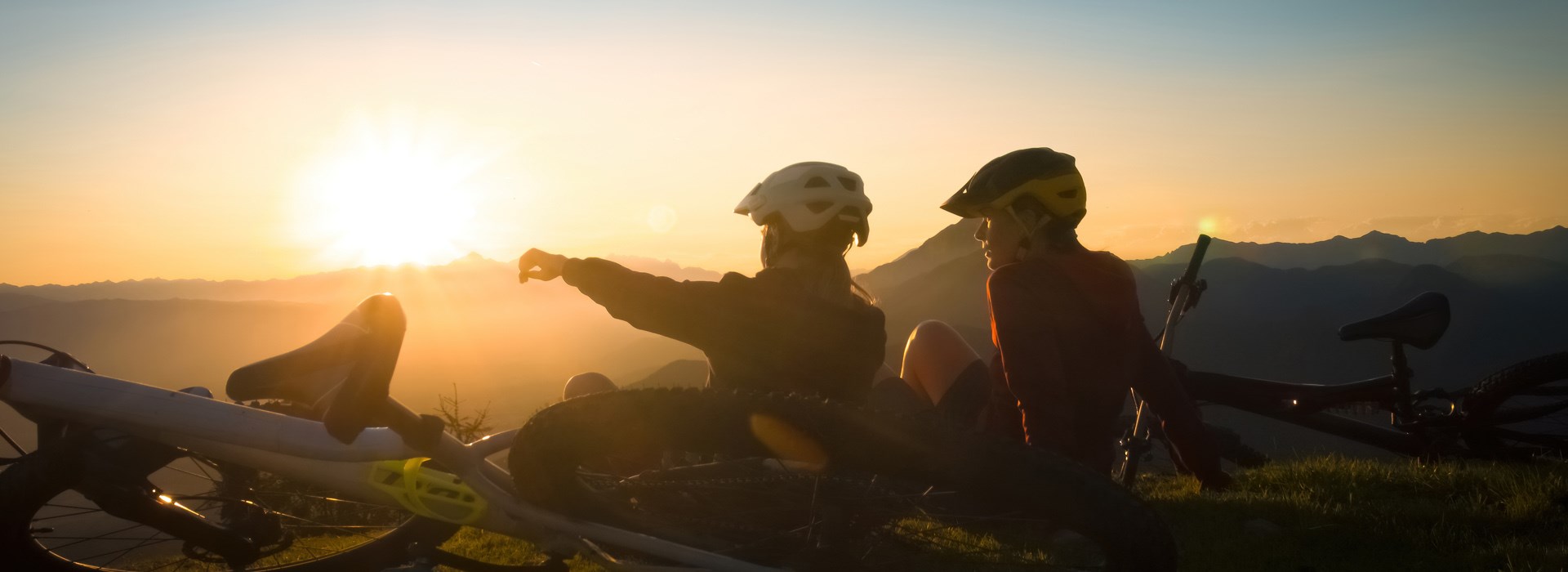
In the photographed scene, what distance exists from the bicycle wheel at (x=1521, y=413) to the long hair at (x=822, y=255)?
4.24 metres

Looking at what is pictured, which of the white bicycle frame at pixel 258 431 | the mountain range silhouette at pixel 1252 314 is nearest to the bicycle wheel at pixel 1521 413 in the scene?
the white bicycle frame at pixel 258 431

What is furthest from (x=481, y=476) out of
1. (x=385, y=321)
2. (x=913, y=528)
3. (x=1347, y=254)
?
(x=1347, y=254)

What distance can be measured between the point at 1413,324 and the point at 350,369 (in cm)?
600

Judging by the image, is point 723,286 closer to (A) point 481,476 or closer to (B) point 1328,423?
(A) point 481,476

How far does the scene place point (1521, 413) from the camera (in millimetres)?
5332

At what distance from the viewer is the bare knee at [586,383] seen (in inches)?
155

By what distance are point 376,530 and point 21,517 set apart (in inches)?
58.4

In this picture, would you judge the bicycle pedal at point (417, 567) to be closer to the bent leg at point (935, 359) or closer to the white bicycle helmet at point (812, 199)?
the white bicycle helmet at point (812, 199)

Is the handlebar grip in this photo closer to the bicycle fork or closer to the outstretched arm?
the outstretched arm

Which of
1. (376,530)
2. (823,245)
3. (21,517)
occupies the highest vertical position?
(823,245)

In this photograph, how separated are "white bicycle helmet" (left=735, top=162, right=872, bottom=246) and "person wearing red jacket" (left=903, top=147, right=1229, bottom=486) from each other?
22.6 inches

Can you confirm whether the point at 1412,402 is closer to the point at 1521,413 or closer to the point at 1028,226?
the point at 1521,413

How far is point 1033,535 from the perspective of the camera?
2838 millimetres

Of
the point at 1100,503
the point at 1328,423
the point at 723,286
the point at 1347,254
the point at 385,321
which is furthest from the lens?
the point at 1347,254
